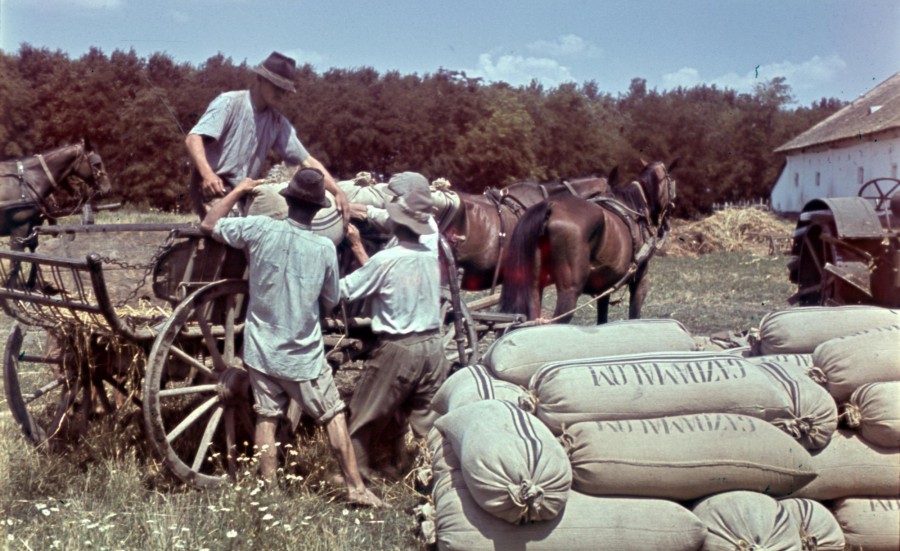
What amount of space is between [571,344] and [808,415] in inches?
47.3

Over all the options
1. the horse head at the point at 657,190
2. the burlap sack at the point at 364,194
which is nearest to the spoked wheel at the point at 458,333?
the burlap sack at the point at 364,194

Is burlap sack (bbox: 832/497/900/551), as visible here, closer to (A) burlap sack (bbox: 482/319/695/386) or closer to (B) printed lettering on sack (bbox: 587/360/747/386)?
(B) printed lettering on sack (bbox: 587/360/747/386)

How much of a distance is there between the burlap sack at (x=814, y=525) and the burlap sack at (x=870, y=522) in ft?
0.37

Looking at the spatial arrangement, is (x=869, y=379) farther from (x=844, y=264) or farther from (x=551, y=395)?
(x=844, y=264)

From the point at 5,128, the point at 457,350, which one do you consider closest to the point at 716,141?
the point at 5,128

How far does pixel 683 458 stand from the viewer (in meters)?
3.73

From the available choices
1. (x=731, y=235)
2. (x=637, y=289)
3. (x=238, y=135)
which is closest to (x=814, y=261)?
(x=637, y=289)

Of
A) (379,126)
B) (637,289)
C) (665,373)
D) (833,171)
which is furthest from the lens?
(833,171)

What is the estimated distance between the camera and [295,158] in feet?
18.5

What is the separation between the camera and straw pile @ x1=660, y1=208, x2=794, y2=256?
26.6 m

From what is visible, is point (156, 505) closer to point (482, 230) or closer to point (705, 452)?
point (705, 452)

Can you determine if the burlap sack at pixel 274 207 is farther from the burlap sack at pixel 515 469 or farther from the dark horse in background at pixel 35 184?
the dark horse in background at pixel 35 184

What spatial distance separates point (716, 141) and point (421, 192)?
1533 inches

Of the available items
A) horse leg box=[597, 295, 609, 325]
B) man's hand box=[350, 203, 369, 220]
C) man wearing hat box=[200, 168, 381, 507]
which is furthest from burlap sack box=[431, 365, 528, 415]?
horse leg box=[597, 295, 609, 325]
